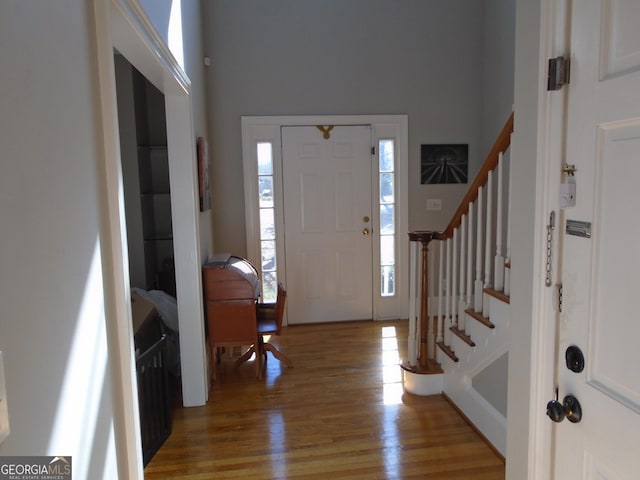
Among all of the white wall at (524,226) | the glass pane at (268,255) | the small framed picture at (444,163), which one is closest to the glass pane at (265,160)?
the glass pane at (268,255)

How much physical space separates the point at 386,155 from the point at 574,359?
12.0ft

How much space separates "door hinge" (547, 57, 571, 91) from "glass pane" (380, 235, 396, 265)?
3523 mm

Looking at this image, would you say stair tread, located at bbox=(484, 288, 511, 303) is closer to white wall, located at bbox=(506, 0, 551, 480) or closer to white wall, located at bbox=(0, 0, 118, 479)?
white wall, located at bbox=(506, 0, 551, 480)

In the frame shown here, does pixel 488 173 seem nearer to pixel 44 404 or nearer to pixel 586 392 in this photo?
pixel 586 392

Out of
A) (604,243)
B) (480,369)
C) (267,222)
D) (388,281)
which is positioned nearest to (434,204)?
(388,281)

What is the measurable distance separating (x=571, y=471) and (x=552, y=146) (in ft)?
2.84

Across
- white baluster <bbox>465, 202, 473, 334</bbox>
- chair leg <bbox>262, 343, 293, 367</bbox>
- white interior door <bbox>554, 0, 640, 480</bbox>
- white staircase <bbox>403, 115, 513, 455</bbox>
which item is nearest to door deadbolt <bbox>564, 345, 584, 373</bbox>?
white interior door <bbox>554, 0, 640, 480</bbox>

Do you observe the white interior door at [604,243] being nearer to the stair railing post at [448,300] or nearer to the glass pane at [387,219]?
the stair railing post at [448,300]

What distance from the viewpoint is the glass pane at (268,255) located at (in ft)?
14.8

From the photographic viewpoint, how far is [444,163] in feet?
15.1

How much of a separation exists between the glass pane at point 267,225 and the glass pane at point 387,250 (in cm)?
115

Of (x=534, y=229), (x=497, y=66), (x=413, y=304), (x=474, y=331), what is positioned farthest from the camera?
(x=497, y=66)

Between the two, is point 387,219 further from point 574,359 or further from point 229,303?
point 574,359

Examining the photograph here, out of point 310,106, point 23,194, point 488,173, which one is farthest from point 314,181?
point 23,194
